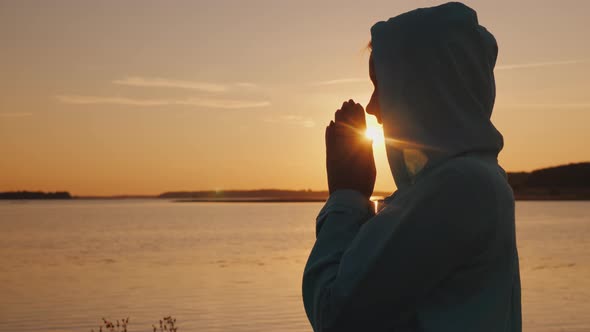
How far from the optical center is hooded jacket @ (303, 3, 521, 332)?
6.45 feet

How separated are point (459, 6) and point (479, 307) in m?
0.78

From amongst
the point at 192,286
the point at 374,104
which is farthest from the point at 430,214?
the point at 192,286

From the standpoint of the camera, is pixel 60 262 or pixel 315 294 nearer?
pixel 315 294

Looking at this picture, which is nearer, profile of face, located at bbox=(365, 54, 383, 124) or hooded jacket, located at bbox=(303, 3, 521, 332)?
hooded jacket, located at bbox=(303, 3, 521, 332)

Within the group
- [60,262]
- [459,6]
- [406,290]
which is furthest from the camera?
[60,262]

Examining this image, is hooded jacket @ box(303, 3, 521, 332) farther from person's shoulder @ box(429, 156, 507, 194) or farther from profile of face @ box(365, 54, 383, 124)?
profile of face @ box(365, 54, 383, 124)

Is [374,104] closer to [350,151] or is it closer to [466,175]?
[350,151]

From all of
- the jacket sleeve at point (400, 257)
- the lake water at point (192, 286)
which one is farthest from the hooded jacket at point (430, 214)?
the lake water at point (192, 286)

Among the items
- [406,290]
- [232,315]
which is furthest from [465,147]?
[232,315]

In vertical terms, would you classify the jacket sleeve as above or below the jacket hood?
below

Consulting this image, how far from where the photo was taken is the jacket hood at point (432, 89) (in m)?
2.07

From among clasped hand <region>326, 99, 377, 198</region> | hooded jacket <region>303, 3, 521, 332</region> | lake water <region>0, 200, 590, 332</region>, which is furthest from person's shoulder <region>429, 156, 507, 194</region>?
lake water <region>0, 200, 590, 332</region>

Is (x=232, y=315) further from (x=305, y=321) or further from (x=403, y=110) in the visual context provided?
(x=403, y=110)

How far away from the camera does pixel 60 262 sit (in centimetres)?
4447
